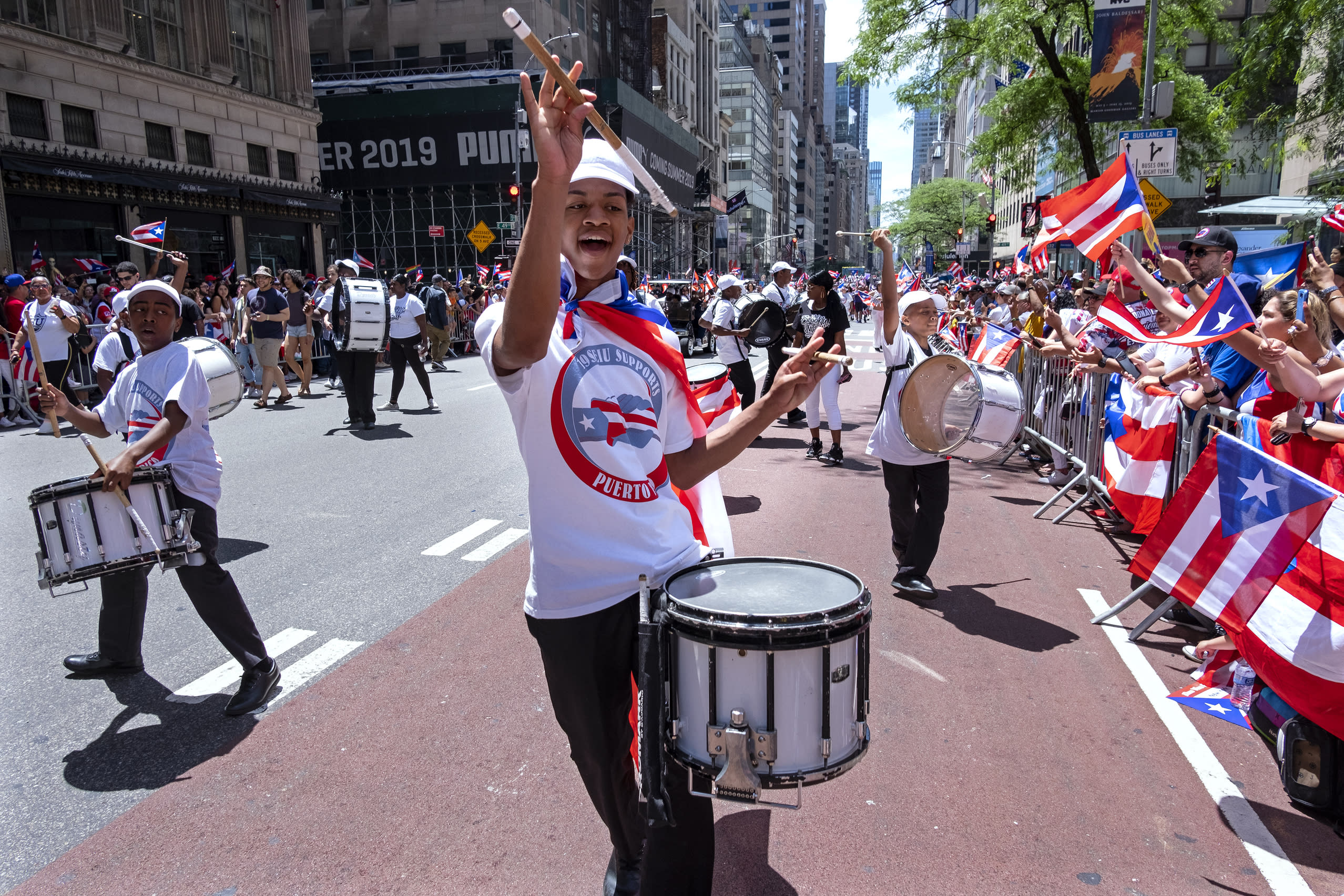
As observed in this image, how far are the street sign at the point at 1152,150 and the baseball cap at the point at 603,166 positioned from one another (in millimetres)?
11975

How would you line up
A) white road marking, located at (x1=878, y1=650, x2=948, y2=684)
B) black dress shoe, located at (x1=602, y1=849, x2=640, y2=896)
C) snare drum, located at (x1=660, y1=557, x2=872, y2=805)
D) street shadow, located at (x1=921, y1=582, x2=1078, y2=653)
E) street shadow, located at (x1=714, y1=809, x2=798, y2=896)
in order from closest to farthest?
1. snare drum, located at (x1=660, y1=557, x2=872, y2=805)
2. black dress shoe, located at (x1=602, y1=849, x2=640, y2=896)
3. street shadow, located at (x1=714, y1=809, x2=798, y2=896)
4. white road marking, located at (x1=878, y1=650, x2=948, y2=684)
5. street shadow, located at (x1=921, y1=582, x2=1078, y2=653)

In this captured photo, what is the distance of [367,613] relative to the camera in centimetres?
545

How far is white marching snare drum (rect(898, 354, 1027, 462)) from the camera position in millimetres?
5430

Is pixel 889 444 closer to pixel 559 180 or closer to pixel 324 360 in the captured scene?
pixel 559 180

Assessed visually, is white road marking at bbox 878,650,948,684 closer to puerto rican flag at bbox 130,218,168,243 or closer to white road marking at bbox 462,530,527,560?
white road marking at bbox 462,530,527,560

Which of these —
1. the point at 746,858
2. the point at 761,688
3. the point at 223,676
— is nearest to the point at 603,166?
the point at 761,688

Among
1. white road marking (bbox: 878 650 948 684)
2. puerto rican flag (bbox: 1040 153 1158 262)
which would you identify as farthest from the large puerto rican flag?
white road marking (bbox: 878 650 948 684)

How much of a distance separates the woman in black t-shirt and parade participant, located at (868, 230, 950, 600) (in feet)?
12.2

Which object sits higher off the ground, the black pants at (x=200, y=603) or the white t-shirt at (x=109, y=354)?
the white t-shirt at (x=109, y=354)

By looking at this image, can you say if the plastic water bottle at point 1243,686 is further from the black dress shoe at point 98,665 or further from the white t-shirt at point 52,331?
the white t-shirt at point 52,331

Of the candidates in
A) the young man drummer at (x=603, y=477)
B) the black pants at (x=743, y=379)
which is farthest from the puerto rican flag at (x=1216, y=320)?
the black pants at (x=743, y=379)

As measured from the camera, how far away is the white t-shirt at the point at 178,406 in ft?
13.7

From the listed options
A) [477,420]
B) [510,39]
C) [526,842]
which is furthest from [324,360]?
[510,39]

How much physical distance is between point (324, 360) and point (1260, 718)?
1846 centimetres
